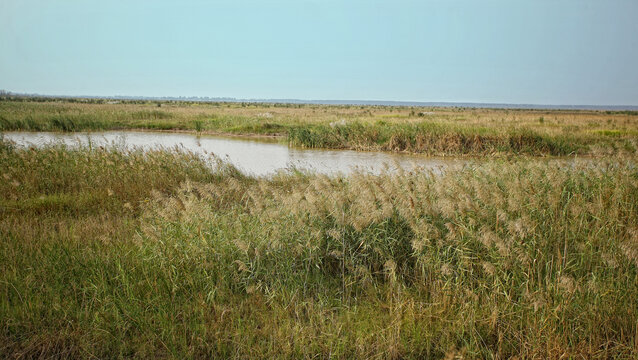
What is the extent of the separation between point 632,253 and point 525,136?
2145 cm

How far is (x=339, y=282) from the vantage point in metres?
5.09

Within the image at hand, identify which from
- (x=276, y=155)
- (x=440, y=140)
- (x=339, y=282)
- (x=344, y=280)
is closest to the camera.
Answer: (x=344, y=280)

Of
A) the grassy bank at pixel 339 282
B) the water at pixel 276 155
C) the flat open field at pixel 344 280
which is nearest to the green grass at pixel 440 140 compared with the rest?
the water at pixel 276 155

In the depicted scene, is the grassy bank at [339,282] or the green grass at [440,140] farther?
the green grass at [440,140]

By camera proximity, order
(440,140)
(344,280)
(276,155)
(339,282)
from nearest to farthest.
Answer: (344,280) < (339,282) < (276,155) < (440,140)

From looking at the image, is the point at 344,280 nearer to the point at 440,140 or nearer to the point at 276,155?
the point at 276,155

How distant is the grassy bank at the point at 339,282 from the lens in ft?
12.7

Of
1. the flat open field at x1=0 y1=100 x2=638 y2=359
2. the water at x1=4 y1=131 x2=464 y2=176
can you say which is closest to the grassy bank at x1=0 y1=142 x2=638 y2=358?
the flat open field at x1=0 y1=100 x2=638 y2=359

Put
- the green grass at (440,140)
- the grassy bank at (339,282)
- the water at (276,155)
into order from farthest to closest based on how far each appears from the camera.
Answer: the green grass at (440,140), the water at (276,155), the grassy bank at (339,282)

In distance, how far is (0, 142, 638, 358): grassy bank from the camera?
152 inches

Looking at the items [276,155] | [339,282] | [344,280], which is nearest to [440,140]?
[276,155]

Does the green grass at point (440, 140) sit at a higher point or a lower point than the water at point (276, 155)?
higher

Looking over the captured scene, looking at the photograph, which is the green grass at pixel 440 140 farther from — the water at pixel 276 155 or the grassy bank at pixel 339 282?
the grassy bank at pixel 339 282

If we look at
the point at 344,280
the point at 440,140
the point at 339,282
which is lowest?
the point at 339,282
